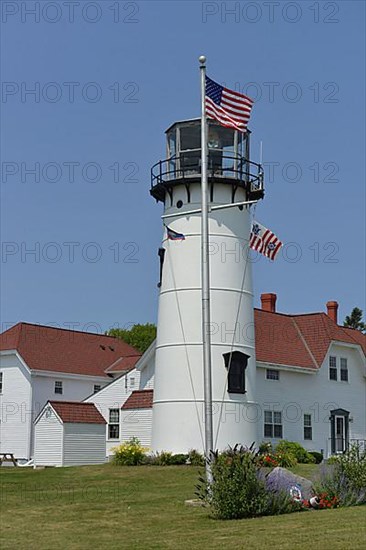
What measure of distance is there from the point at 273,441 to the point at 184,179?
40.1 feet

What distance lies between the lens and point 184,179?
34.2 metres

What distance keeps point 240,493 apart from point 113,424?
2362cm

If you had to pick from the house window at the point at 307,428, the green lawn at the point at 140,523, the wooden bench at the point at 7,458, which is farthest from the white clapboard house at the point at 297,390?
the green lawn at the point at 140,523

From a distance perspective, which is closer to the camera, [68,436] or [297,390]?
[68,436]

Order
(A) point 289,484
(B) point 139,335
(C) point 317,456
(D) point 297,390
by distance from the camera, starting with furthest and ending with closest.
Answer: (B) point 139,335 → (D) point 297,390 → (C) point 317,456 → (A) point 289,484

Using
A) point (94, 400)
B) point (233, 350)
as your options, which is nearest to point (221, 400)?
point (233, 350)

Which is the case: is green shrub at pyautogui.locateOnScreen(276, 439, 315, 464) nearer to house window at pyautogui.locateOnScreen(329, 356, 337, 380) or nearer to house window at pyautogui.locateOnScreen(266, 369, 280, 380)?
house window at pyautogui.locateOnScreen(266, 369, 280, 380)

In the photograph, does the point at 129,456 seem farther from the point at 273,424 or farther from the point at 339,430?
the point at 339,430

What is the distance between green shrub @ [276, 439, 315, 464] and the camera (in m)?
37.0

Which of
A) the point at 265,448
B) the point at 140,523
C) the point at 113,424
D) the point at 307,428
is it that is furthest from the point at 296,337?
the point at 140,523

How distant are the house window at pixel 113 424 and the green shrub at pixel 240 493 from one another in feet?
72.6

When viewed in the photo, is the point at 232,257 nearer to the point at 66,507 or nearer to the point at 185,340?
the point at 185,340

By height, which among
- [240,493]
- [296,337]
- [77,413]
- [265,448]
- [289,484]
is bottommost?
[240,493]

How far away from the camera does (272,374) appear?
3962cm
